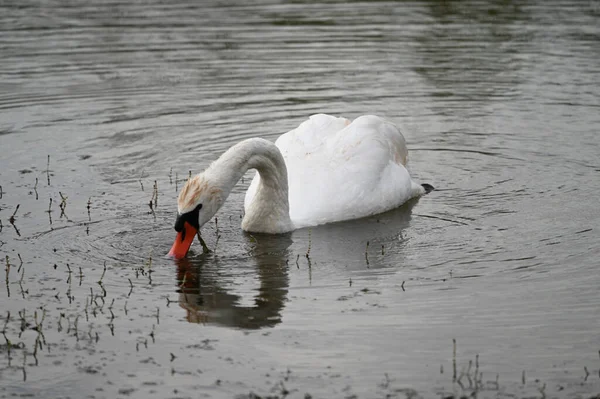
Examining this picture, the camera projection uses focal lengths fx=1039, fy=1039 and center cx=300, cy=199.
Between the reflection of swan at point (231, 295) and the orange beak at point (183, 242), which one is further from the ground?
the orange beak at point (183, 242)

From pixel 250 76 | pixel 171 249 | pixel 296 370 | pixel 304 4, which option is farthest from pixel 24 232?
pixel 304 4

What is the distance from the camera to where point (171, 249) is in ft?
33.0

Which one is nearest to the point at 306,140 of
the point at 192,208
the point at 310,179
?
the point at 310,179

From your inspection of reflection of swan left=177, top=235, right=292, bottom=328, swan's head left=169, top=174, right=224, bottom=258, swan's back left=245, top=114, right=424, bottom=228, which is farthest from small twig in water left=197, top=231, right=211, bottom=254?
swan's back left=245, top=114, right=424, bottom=228

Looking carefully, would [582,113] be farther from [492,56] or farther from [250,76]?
[250,76]

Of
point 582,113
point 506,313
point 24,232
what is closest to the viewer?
point 506,313

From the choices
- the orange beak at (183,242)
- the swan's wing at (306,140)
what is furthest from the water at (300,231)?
the swan's wing at (306,140)

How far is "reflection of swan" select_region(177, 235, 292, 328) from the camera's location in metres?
8.55

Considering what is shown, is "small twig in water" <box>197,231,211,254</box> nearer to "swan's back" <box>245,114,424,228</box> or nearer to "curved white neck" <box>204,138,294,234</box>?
"curved white neck" <box>204,138,294,234</box>

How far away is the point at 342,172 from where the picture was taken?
1162 cm

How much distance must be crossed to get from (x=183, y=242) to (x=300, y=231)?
1611 millimetres

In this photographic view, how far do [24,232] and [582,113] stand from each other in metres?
8.63

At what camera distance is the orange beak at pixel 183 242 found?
32.8 ft

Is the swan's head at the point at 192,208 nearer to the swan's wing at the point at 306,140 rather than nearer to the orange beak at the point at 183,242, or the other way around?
the orange beak at the point at 183,242
